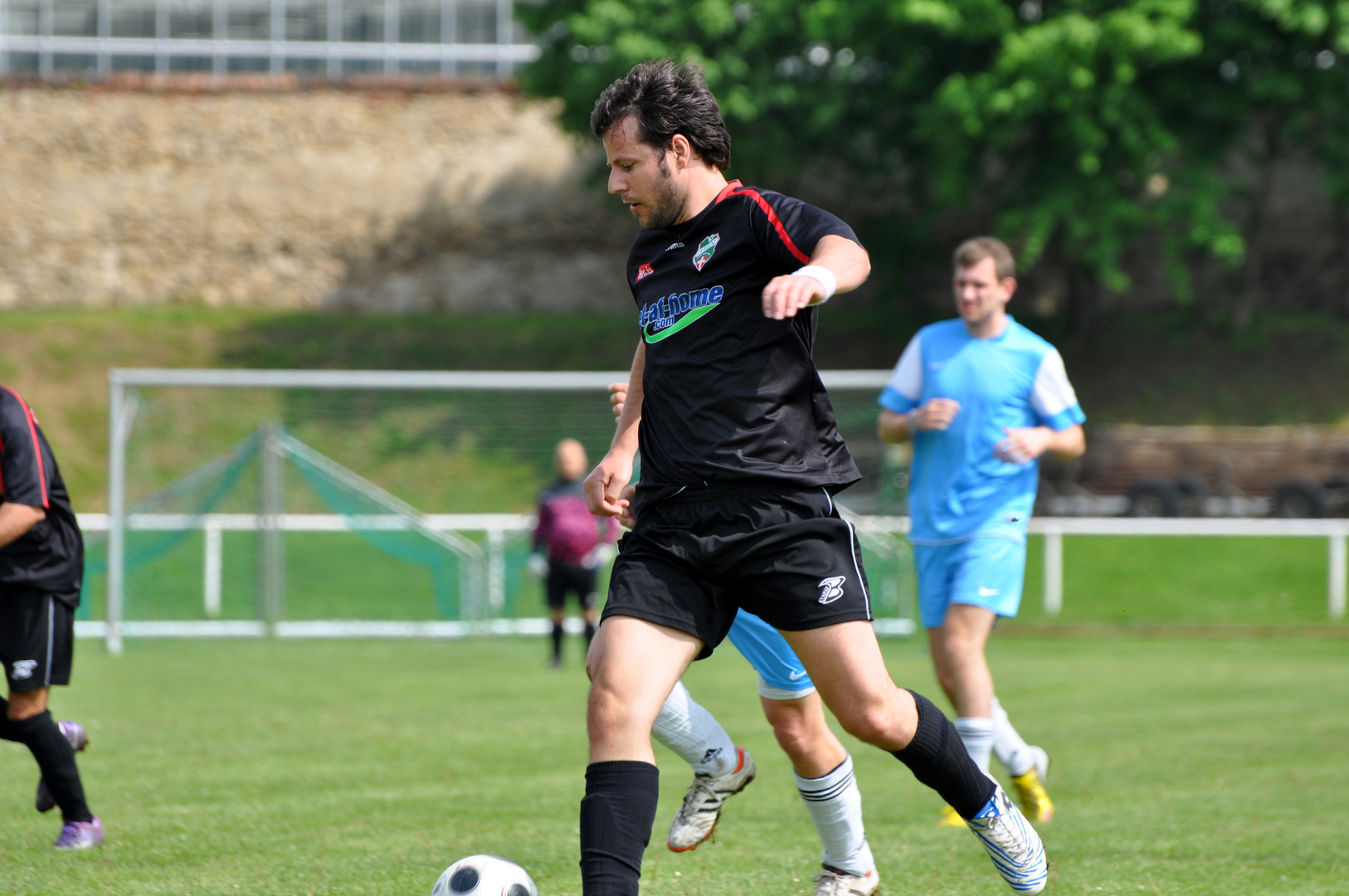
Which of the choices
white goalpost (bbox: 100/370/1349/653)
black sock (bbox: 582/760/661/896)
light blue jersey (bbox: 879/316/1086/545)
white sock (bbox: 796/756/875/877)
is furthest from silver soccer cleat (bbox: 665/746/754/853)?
white goalpost (bbox: 100/370/1349/653)

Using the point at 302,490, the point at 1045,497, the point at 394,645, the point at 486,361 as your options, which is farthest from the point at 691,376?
the point at 486,361

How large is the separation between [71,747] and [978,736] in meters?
3.26

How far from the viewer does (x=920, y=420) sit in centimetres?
568

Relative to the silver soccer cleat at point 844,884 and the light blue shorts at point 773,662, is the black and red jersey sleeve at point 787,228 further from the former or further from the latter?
the silver soccer cleat at point 844,884

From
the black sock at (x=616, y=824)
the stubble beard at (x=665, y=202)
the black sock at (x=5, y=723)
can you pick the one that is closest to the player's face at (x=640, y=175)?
the stubble beard at (x=665, y=202)

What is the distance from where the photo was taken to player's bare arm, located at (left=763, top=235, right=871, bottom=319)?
2877mm

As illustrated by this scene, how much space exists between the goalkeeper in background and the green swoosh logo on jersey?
371 inches

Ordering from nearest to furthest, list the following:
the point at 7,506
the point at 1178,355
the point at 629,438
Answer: the point at 629,438
the point at 7,506
the point at 1178,355

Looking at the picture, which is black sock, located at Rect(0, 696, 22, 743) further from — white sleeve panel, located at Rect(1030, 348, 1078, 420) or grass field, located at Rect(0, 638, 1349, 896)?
white sleeve panel, located at Rect(1030, 348, 1078, 420)

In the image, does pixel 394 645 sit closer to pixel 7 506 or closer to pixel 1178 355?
pixel 7 506

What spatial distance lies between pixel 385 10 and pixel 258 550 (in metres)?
22.7

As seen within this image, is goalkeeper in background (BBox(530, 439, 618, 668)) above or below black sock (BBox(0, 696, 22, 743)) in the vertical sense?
below

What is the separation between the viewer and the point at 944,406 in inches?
221

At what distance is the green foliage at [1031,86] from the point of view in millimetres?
22266
